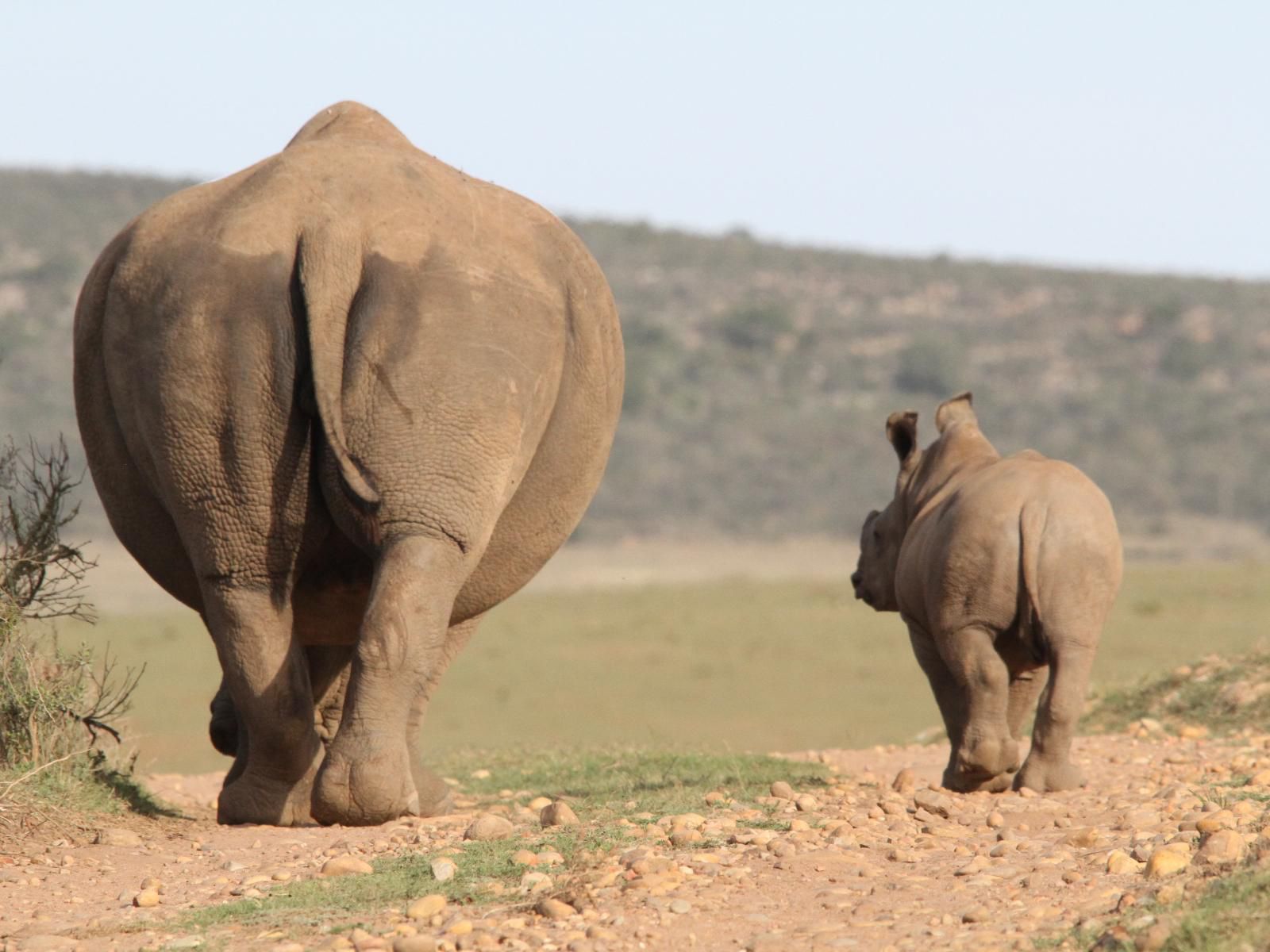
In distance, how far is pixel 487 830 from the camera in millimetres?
6152

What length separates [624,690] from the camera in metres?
22.2

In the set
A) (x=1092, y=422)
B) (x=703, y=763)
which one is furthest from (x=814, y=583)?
(x=703, y=763)

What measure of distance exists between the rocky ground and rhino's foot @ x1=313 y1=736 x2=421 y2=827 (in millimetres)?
66

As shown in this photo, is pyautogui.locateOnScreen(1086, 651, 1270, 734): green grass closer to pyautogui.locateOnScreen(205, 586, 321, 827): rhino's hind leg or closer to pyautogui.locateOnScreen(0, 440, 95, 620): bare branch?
pyautogui.locateOnScreen(205, 586, 321, 827): rhino's hind leg

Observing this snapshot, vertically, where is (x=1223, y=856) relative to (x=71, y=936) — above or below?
above

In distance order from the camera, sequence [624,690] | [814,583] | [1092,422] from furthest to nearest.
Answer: [1092,422] < [814,583] < [624,690]

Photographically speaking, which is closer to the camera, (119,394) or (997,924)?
(997,924)

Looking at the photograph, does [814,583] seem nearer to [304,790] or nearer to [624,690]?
[624,690]

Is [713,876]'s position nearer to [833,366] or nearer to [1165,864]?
[1165,864]

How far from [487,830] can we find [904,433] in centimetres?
415

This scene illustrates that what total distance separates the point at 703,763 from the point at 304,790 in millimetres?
2873

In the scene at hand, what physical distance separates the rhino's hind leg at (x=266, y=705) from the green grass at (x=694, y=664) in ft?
15.9

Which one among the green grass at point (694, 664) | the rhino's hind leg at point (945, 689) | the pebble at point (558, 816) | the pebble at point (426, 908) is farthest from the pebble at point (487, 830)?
the green grass at point (694, 664)

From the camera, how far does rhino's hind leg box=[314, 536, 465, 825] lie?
6.50 meters
